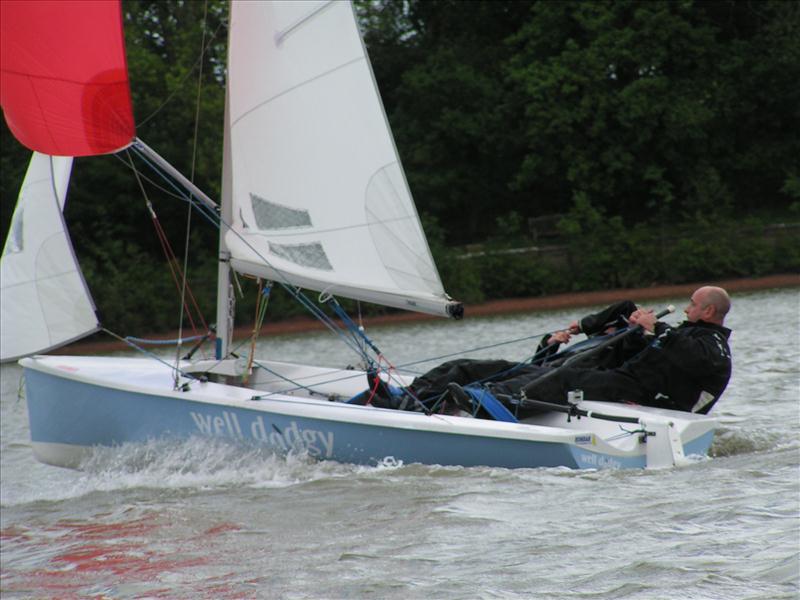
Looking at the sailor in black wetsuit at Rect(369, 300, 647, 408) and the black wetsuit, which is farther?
the sailor in black wetsuit at Rect(369, 300, 647, 408)

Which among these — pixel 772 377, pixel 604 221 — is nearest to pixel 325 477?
pixel 772 377

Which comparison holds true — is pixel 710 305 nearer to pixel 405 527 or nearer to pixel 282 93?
pixel 405 527

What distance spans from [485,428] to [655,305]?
17714 millimetres

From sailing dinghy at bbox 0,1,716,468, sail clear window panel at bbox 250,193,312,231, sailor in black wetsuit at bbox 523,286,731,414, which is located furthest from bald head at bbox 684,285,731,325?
sail clear window panel at bbox 250,193,312,231

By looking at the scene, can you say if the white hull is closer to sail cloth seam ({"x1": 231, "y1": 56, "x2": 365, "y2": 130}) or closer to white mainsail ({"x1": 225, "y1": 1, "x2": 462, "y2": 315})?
white mainsail ({"x1": 225, "y1": 1, "x2": 462, "y2": 315})

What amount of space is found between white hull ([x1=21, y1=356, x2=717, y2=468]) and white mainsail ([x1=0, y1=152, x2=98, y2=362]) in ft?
0.73

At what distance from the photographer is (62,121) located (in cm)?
803

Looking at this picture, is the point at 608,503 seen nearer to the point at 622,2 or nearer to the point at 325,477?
the point at 325,477

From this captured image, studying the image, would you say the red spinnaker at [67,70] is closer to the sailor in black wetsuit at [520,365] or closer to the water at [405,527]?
the water at [405,527]

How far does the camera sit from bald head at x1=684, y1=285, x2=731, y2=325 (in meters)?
7.32

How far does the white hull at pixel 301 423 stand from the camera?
700 cm

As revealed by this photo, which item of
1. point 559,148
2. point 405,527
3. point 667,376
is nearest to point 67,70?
point 405,527

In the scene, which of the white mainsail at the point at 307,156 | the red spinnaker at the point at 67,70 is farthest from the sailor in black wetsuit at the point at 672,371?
the red spinnaker at the point at 67,70

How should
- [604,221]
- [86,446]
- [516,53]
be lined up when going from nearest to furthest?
[86,446], [604,221], [516,53]
